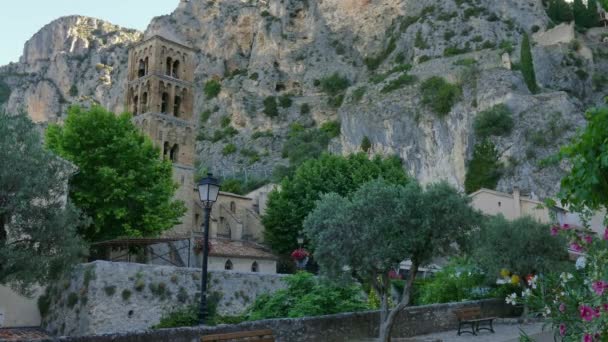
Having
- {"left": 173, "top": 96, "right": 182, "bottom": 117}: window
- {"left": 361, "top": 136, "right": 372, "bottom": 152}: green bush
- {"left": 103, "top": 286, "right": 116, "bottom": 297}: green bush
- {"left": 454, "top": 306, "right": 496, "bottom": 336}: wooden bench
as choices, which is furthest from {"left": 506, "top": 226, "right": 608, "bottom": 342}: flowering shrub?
{"left": 361, "top": 136, "right": 372, "bottom": 152}: green bush

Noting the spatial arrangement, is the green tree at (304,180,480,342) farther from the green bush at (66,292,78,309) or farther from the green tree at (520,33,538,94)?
the green tree at (520,33,538,94)

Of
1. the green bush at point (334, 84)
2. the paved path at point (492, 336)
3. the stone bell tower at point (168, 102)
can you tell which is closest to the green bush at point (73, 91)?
the green bush at point (334, 84)

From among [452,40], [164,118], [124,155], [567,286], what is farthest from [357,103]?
[567,286]

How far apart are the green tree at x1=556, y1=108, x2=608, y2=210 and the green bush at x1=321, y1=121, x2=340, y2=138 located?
70424 millimetres

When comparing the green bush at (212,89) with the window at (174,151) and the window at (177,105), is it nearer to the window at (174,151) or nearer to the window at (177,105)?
the window at (177,105)

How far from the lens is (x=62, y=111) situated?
112 meters

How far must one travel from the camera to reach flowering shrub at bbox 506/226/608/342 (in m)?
6.07

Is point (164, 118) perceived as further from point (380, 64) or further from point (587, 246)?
point (380, 64)

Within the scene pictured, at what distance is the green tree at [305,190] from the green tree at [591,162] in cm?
3320

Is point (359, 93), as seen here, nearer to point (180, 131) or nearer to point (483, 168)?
point (483, 168)

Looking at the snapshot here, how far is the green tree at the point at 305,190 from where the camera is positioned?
130 ft

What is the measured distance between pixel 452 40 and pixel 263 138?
100ft

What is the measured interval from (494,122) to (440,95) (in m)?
7.50

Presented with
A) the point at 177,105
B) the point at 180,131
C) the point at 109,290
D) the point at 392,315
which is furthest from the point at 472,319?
the point at 177,105
